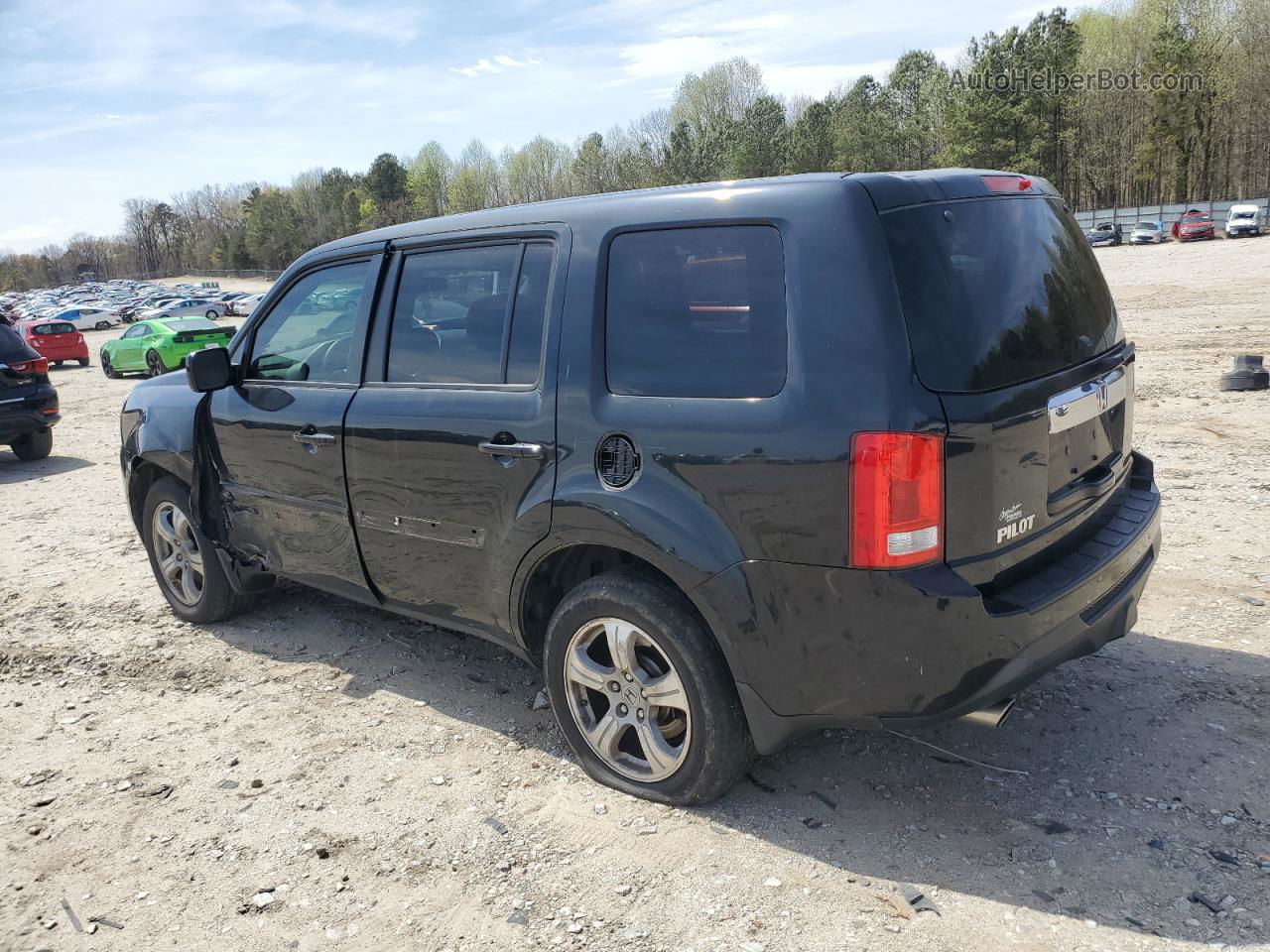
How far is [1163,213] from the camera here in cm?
5891

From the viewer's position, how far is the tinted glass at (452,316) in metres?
3.68

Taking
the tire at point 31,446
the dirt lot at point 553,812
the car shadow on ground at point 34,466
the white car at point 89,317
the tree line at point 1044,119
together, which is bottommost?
the car shadow on ground at point 34,466

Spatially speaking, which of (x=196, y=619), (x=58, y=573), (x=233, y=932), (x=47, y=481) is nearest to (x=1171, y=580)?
(x=233, y=932)

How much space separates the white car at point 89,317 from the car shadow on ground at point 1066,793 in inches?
2278

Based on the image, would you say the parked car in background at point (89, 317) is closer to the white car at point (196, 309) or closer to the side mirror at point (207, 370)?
the white car at point (196, 309)

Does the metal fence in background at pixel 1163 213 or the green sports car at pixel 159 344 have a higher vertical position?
the metal fence in background at pixel 1163 213

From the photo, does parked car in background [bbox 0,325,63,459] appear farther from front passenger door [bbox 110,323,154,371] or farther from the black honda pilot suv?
front passenger door [bbox 110,323,154,371]

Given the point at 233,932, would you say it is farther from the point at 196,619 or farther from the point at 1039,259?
the point at 1039,259

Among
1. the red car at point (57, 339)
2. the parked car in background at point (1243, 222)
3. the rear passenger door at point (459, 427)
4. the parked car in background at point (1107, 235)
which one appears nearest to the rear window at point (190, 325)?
the red car at point (57, 339)

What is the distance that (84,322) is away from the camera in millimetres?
54094

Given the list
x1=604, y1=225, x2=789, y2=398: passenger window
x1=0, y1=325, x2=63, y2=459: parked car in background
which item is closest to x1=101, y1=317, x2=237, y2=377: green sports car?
x1=0, y1=325, x2=63, y2=459: parked car in background

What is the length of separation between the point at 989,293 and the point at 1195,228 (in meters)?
52.6

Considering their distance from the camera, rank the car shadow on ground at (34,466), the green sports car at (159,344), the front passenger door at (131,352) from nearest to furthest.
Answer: the car shadow on ground at (34,466) → the green sports car at (159,344) → the front passenger door at (131,352)

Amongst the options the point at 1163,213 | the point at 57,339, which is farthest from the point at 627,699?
the point at 1163,213
